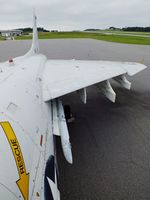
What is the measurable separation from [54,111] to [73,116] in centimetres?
201

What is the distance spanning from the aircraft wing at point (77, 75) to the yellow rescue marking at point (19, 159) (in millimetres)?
2744

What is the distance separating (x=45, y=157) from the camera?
10.5ft

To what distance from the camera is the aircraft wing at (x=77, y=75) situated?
636cm

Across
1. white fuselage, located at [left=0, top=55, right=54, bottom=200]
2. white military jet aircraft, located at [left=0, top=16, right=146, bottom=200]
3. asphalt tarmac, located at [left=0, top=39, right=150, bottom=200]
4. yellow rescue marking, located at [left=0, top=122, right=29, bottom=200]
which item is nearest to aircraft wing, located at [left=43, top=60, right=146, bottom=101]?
white military jet aircraft, located at [left=0, top=16, right=146, bottom=200]

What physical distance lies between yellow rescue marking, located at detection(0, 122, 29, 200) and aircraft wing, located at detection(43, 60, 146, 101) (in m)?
2.74

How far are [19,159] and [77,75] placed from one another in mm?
5507

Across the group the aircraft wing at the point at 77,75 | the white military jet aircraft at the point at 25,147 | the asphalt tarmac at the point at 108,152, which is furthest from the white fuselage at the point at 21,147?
the aircraft wing at the point at 77,75

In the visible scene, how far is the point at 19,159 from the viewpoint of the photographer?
2.47 m

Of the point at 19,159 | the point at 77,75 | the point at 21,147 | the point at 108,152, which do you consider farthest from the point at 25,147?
the point at 77,75

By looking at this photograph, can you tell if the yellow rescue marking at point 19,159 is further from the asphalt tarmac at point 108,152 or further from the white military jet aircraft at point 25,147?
the asphalt tarmac at point 108,152

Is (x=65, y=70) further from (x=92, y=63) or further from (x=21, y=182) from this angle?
(x=21, y=182)

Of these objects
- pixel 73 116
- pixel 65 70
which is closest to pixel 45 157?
pixel 73 116

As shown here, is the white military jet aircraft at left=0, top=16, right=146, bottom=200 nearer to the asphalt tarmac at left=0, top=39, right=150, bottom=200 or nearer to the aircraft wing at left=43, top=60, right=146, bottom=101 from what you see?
the aircraft wing at left=43, top=60, right=146, bottom=101

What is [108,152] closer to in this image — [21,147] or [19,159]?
[21,147]
